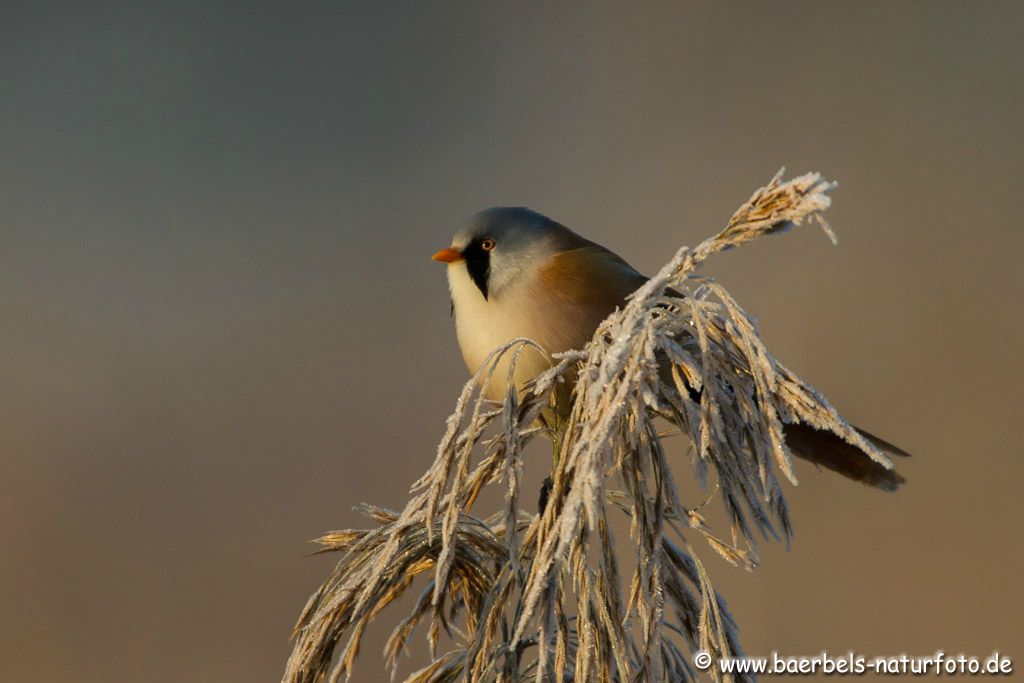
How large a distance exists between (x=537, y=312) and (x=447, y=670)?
812 mm

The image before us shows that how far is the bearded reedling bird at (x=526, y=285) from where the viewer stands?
1.77 metres

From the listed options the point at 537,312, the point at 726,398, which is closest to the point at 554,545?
the point at 726,398

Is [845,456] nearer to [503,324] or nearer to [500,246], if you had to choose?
[503,324]

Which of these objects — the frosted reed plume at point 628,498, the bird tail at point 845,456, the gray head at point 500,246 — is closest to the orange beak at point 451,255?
the gray head at point 500,246

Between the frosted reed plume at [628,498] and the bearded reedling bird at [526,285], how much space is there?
0.63 meters

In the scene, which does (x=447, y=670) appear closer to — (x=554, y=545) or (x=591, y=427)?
(x=554, y=545)

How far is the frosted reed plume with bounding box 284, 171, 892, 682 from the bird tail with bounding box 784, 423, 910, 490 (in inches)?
17.2

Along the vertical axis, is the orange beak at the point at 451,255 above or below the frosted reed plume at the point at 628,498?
above

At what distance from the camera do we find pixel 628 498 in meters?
0.98

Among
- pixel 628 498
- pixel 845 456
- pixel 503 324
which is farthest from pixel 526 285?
pixel 628 498

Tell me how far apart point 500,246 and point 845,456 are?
767 mm

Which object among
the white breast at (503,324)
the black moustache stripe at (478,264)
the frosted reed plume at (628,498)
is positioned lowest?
the frosted reed plume at (628,498)

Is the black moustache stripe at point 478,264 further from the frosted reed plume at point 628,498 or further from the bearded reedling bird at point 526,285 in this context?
the frosted reed plume at point 628,498

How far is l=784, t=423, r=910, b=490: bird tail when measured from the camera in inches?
54.1
